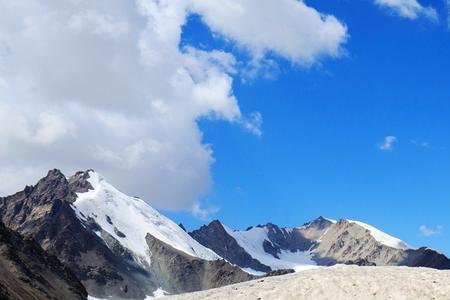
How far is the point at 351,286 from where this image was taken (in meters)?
58.9

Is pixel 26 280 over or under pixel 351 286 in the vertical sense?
under

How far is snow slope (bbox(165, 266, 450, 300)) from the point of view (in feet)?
187

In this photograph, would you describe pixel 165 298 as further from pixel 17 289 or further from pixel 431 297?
pixel 17 289

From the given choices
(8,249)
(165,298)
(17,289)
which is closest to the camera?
(165,298)

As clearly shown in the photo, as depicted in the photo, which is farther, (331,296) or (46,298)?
(46,298)

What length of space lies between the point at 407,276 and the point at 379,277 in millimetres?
2410

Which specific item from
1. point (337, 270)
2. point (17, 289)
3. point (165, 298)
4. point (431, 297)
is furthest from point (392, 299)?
point (17, 289)

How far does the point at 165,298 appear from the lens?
6800cm

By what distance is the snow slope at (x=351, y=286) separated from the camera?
187 feet

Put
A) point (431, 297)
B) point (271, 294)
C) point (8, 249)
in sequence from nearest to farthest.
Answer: point (431, 297)
point (271, 294)
point (8, 249)

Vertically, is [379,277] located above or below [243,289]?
above

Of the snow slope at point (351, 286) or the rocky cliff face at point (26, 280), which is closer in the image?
the snow slope at point (351, 286)

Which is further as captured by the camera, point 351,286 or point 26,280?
point 26,280

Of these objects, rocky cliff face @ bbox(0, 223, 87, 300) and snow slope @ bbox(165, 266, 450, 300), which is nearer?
snow slope @ bbox(165, 266, 450, 300)
